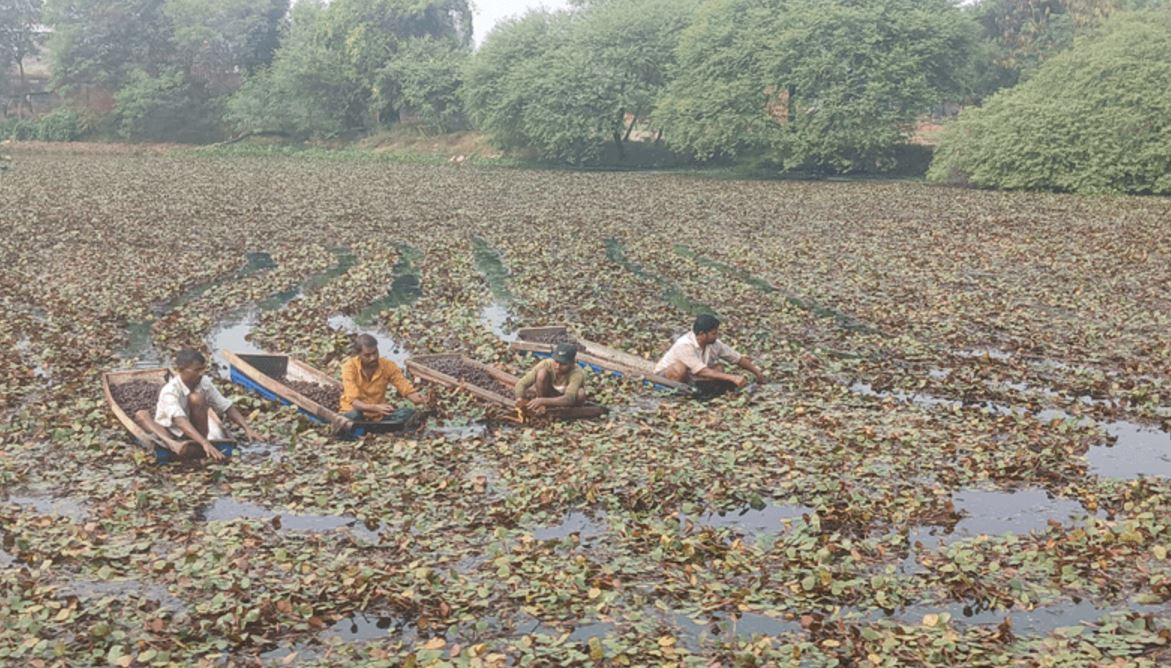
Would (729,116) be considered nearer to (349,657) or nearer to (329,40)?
(329,40)

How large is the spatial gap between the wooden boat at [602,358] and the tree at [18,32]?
83.3m

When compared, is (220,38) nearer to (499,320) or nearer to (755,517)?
(499,320)

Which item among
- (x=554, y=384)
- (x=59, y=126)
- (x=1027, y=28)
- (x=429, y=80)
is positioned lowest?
(x=554, y=384)

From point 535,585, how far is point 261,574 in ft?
7.23

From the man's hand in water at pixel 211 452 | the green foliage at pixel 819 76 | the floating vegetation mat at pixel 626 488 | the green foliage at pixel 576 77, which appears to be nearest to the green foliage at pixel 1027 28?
the green foliage at pixel 819 76

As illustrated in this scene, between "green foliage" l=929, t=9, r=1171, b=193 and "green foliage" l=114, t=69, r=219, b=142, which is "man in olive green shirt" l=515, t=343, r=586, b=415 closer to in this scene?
"green foliage" l=929, t=9, r=1171, b=193

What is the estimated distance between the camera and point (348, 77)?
7619 centimetres

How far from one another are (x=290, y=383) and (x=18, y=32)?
86.9 m

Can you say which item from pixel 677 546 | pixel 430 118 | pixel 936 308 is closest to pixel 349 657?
pixel 677 546

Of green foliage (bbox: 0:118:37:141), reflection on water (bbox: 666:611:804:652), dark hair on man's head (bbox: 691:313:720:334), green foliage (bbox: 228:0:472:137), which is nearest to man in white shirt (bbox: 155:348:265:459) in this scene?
reflection on water (bbox: 666:611:804:652)

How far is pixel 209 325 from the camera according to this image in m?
18.3

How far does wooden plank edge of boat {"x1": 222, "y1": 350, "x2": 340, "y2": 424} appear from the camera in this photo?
40.0ft

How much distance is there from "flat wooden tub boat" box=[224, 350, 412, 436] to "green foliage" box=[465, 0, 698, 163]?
156ft

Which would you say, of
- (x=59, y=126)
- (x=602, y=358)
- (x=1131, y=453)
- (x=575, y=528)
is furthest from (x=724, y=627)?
(x=59, y=126)
